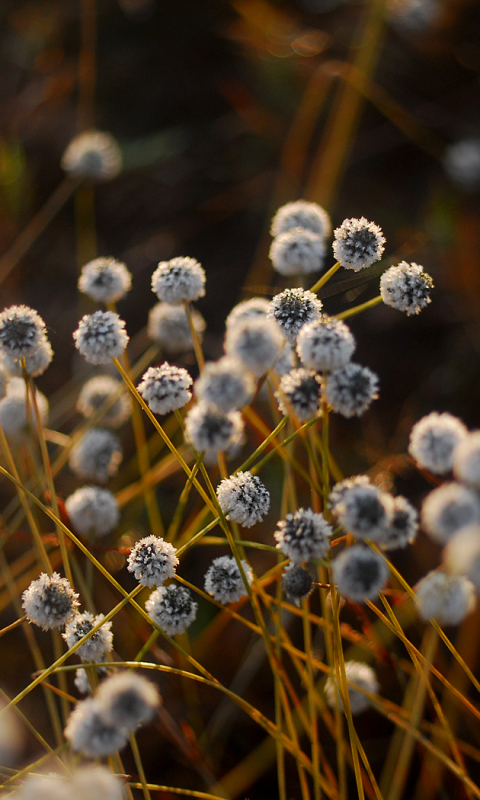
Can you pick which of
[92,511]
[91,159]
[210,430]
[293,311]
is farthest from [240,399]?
[91,159]

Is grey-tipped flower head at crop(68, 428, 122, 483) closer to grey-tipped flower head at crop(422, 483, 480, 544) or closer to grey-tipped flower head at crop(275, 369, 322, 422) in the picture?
grey-tipped flower head at crop(275, 369, 322, 422)

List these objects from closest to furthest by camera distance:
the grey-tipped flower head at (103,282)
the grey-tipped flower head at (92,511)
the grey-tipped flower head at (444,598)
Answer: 1. the grey-tipped flower head at (444,598)
2. the grey-tipped flower head at (103,282)
3. the grey-tipped flower head at (92,511)

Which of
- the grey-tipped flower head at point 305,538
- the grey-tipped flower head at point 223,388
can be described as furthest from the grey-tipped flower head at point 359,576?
the grey-tipped flower head at point 223,388

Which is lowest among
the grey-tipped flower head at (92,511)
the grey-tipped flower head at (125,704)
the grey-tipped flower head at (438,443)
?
the grey-tipped flower head at (125,704)

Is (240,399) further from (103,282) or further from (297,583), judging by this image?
(103,282)

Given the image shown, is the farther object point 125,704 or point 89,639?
point 89,639

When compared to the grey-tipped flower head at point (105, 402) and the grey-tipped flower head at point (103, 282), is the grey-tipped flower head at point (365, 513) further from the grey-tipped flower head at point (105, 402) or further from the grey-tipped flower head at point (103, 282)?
the grey-tipped flower head at point (105, 402)

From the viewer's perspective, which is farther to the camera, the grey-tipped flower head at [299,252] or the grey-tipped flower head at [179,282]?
the grey-tipped flower head at [299,252]
